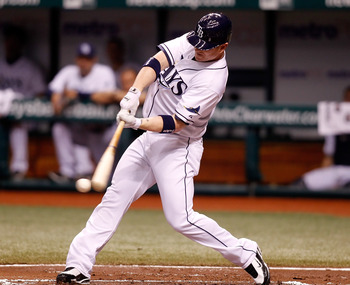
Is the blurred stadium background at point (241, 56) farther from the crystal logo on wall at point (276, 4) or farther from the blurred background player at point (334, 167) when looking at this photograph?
the blurred background player at point (334, 167)

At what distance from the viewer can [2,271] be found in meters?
5.07

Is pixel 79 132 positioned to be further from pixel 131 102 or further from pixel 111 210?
pixel 131 102

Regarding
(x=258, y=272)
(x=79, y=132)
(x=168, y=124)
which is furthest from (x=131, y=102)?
(x=79, y=132)

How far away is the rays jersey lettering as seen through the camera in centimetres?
456

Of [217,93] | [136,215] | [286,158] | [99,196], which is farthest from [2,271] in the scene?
[286,158]

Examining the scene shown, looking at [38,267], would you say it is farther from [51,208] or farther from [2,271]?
[51,208]

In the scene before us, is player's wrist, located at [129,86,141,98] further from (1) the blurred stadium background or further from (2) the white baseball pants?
(1) the blurred stadium background

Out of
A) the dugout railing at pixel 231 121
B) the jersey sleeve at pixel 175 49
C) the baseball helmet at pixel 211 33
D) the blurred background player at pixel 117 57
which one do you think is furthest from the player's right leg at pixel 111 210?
the blurred background player at pixel 117 57

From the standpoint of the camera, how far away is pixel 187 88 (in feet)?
14.9

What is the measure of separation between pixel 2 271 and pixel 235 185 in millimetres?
4864

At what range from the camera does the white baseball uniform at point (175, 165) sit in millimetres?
4461

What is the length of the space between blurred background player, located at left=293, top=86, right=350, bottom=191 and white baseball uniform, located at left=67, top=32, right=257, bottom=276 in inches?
192


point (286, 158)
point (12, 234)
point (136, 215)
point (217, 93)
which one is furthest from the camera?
point (286, 158)

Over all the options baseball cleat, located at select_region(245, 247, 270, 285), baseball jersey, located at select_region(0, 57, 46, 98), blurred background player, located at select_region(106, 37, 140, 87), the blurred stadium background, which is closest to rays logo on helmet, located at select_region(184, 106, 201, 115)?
baseball cleat, located at select_region(245, 247, 270, 285)
